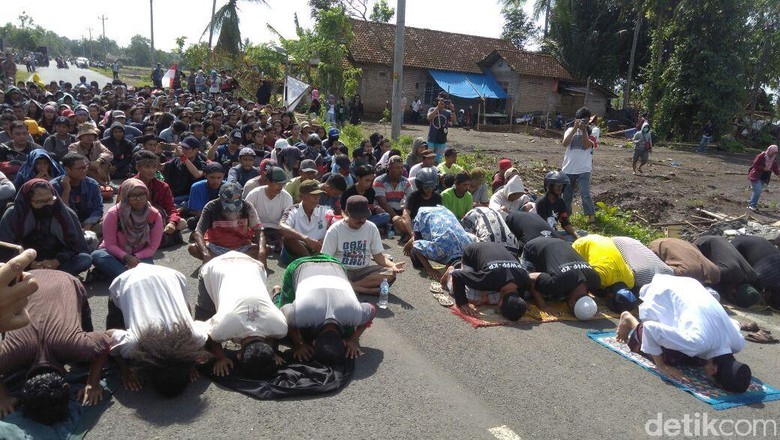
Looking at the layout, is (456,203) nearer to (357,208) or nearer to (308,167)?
(308,167)

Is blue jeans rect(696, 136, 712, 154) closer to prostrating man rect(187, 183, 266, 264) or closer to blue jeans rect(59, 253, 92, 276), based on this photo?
prostrating man rect(187, 183, 266, 264)

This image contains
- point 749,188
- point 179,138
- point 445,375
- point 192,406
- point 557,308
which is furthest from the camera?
point 749,188

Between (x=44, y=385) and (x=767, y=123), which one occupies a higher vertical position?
(x=767, y=123)

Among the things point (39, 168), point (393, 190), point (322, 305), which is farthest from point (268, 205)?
point (322, 305)

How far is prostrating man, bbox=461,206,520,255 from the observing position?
24.1ft

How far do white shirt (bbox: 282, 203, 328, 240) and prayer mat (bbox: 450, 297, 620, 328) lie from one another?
1981 millimetres

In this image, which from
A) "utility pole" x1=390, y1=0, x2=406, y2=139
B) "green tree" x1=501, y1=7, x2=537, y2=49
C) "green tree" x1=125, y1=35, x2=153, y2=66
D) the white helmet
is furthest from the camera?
"green tree" x1=125, y1=35, x2=153, y2=66

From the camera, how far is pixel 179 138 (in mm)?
11953

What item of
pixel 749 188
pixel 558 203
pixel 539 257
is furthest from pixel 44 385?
pixel 749 188

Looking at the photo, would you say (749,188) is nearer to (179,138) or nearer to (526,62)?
(179,138)

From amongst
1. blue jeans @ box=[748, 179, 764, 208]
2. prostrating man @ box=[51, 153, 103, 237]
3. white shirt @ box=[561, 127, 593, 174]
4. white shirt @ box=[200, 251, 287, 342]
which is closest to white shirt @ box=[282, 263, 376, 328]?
white shirt @ box=[200, 251, 287, 342]

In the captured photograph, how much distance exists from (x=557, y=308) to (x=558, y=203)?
7.35ft

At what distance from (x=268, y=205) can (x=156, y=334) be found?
3.88 meters

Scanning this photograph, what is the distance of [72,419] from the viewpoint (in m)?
3.70
